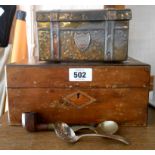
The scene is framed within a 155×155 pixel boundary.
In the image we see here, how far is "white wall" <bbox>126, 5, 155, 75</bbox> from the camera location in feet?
3.11

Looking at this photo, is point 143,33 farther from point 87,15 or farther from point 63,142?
point 63,142

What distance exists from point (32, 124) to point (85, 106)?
0.14 metres

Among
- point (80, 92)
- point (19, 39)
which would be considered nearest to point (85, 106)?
point (80, 92)

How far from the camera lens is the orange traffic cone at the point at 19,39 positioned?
35.2 inches

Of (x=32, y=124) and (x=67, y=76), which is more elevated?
(x=67, y=76)

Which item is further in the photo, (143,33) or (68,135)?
(143,33)

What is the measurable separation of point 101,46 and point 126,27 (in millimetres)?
79

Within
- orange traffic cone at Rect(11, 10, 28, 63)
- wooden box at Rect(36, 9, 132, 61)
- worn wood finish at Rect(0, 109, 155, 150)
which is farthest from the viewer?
orange traffic cone at Rect(11, 10, 28, 63)

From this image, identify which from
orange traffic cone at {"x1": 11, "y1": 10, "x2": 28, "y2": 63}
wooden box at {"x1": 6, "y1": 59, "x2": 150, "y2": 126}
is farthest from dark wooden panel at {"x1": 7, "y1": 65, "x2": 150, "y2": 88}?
orange traffic cone at {"x1": 11, "y1": 10, "x2": 28, "y2": 63}

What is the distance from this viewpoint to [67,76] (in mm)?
588

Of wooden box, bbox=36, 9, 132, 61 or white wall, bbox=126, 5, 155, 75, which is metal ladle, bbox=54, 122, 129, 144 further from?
white wall, bbox=126, 5, 155, 75

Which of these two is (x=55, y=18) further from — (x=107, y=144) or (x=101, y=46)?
(x=107, y=144)

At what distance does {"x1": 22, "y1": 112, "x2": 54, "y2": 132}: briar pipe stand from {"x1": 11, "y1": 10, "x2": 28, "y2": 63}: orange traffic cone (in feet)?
1.21
